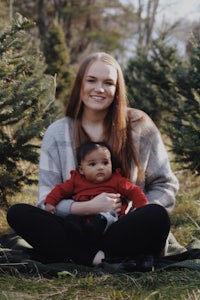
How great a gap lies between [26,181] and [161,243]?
4.52 feet

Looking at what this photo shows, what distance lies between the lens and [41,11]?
21.8 m

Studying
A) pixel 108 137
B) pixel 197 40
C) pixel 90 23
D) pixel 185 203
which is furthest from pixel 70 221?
pixel 90 23

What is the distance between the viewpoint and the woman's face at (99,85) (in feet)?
10.0

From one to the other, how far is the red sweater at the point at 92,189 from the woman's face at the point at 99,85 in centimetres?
44

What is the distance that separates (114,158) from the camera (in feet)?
9.81

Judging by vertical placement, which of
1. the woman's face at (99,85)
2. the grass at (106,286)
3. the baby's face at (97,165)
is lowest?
the grass at (106,286)

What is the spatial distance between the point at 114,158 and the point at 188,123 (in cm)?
224

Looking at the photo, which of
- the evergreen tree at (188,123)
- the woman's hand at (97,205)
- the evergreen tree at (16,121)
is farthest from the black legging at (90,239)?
the evergreen tree at (188,123)

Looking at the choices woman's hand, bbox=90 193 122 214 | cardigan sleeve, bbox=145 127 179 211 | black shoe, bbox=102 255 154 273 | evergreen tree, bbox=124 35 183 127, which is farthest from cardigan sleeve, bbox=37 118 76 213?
evergreen tree, bbox=124 35 183 127

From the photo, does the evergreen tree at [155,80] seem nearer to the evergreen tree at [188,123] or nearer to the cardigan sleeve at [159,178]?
the evergreen tree at [188,123]

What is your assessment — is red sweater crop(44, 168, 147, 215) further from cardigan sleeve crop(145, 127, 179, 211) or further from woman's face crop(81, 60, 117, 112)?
woman's face crop(81, 60, 117, 112)

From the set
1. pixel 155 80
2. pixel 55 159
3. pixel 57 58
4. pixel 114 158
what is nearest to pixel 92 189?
pixel 114 158

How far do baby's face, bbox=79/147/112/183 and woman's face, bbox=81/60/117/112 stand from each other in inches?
14.9

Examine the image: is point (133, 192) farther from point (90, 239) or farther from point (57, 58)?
point (57, 58)
